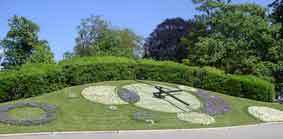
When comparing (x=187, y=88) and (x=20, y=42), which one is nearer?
(x=187, y=88)

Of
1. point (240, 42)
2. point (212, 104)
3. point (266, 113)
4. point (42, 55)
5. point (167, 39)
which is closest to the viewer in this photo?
point (266, 113)

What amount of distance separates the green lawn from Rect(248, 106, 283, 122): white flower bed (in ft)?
1.16

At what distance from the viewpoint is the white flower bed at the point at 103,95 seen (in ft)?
46.9

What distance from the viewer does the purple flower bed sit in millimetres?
14616

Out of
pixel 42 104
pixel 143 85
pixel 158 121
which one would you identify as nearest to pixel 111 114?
pixel 158 121

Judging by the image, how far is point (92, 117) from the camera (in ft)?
41.3

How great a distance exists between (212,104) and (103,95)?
15.5 feet

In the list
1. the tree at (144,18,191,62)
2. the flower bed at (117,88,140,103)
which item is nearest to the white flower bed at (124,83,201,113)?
the flower bed at (117,88,140,103)

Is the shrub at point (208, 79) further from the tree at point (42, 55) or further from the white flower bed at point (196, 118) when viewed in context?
the tree at point (42, 55)

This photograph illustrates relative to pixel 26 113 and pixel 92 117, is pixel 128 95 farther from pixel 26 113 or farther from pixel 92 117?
pixel 26 113

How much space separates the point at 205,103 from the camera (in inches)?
612

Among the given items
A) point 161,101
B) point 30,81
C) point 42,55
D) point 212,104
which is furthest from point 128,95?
point 42,55

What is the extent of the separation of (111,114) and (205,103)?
463cm

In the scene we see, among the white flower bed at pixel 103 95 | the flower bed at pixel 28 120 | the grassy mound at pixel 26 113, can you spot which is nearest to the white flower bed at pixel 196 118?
the white flower bed at pixel 103 95
